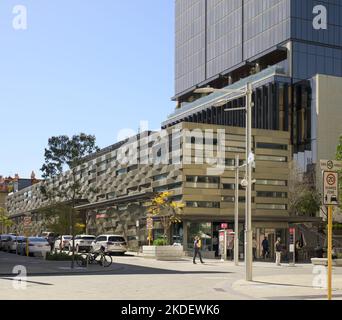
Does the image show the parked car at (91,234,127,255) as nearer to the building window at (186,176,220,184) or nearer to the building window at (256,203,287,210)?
the building window at (186,176,220,184)

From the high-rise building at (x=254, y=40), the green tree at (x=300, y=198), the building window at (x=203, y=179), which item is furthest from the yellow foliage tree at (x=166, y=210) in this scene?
the high-rise building at (x=254, y=40)

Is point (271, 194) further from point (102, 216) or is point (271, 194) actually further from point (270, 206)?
point (102, 216)

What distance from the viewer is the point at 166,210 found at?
61188 millimetres

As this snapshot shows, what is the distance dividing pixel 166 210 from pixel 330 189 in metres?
47.2

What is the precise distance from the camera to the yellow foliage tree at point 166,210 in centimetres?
5831

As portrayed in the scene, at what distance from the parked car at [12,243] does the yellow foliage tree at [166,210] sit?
1264 cm

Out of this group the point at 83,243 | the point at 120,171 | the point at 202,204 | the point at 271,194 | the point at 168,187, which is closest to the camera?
the point at 83,243

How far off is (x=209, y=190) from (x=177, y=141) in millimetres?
Result: 5724

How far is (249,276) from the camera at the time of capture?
22.9 metres

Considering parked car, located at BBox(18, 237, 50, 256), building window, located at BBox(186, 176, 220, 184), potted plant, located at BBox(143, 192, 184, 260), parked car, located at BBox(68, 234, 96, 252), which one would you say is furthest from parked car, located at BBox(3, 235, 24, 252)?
building window, located at BBox(186, 176, 220, 184)

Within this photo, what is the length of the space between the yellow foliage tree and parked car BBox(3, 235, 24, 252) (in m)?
12.6

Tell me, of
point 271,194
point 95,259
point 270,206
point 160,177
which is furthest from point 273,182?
point 95,259

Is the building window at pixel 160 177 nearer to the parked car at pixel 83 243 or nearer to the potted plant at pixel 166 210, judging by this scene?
the potted plant at pixel 166 210
